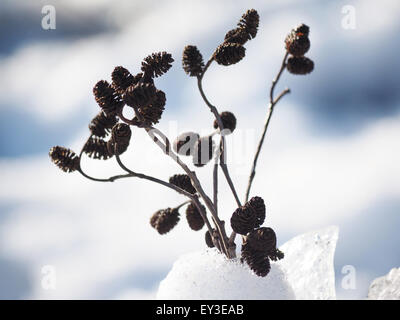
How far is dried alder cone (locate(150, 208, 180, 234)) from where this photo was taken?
0.68 m

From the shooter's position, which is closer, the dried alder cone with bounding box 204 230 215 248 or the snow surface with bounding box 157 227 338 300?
the snow surface with bounding box 157 227 338 300

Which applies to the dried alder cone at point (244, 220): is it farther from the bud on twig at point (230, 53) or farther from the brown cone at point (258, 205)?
the bud on twig at point (230, 53)

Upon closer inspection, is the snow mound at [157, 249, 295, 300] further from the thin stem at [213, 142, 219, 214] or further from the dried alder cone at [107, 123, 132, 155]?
the dried alder cone at [107, 123, 132, 155]

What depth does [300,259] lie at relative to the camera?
71 centimetres

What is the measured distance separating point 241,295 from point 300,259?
147 mm

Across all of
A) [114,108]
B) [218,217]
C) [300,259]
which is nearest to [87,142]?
[114,108]

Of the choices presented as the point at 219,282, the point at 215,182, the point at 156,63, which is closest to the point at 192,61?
the point at 156,63

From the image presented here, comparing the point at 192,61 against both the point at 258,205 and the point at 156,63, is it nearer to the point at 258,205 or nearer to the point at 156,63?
the point at 156,63

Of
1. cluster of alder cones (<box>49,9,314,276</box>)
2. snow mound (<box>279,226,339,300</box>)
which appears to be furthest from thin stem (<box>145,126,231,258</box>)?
snow mound (<box>279,226,339,300</box>)

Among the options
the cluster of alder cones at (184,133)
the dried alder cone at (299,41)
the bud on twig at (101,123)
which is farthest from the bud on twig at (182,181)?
the dried alder cone at (299,41)

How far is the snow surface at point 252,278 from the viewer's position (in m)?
Answer: 0.61

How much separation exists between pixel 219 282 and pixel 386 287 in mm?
211
